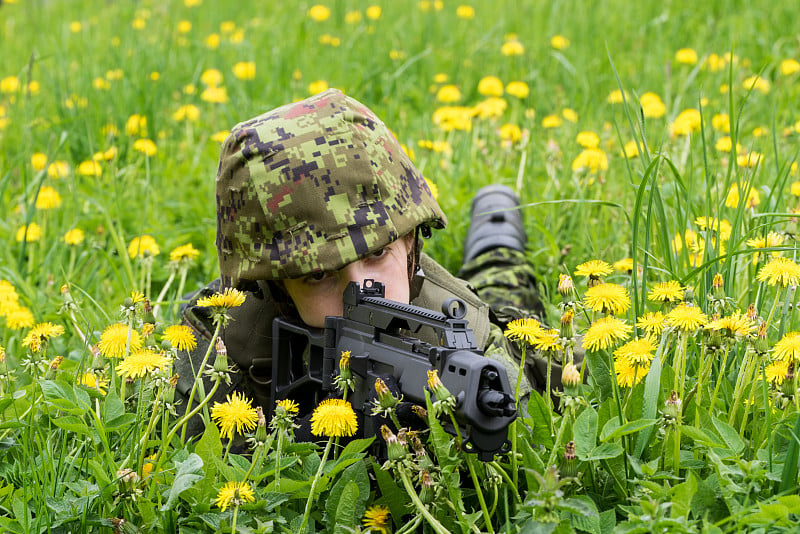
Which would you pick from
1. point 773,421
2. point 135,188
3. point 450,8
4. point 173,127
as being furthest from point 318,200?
point 450,8

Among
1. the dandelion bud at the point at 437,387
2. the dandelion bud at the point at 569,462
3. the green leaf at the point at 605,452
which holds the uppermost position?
the dandelion bud at the point at 437,387

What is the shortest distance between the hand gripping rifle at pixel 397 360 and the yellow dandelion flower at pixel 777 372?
48 centimetres

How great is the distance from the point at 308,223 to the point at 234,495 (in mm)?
710

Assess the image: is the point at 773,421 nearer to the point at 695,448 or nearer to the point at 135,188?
the point at 695,448

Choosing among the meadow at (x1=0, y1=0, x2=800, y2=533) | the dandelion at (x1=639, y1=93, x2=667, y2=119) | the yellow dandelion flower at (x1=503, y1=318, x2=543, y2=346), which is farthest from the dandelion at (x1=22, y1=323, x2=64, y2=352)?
the dandelion at (x1=639, y1=93, x2=667, y2=119)

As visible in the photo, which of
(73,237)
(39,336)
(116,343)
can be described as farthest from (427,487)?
(73,237)

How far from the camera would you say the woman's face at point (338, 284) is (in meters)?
1.85

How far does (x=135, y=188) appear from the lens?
3719mm

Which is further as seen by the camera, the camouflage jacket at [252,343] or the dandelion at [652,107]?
the dandelion at [652,107]

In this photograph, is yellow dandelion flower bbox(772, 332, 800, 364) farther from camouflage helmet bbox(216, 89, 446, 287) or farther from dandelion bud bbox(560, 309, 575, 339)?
camouflage helmet bbox(216, 89, 446, 287)

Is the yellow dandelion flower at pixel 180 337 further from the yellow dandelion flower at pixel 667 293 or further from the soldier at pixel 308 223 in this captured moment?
the yellow dandelion flower at pixel 667 293

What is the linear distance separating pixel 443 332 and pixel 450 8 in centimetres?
492

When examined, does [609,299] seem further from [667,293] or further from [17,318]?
[17,318]

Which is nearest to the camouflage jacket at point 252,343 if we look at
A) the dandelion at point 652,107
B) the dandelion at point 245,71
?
the dandelion at point 652,107
